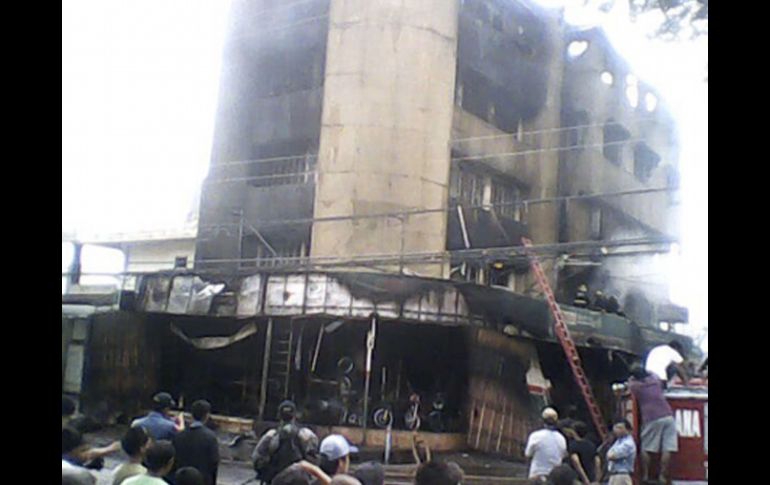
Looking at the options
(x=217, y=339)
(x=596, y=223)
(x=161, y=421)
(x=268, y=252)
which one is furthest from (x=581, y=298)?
(x=161, y=421)

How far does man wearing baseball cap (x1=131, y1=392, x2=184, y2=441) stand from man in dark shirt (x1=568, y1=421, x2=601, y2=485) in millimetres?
1640

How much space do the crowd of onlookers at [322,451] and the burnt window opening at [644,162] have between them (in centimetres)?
64

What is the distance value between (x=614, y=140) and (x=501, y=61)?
1.96ft

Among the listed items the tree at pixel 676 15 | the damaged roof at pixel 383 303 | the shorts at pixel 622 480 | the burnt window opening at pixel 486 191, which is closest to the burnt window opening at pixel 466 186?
the burnt window opening at pixel 486 191

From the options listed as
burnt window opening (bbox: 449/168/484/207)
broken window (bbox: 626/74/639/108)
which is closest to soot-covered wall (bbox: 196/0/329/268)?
burnt window opening (bbox: 449/168/484/207)

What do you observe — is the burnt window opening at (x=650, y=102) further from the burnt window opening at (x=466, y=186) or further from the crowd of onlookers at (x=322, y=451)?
the crowd of onlookers at (x=322, y=451)

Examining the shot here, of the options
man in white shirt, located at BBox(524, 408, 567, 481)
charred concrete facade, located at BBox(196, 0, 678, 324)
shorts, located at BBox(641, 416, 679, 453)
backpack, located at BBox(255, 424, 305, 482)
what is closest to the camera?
shorts, located at BBox(641, 416, 679, 453)

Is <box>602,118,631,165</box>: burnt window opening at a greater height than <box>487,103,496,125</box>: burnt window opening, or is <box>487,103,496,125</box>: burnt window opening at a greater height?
<box>487,103,496,125</box>: burnt window opening

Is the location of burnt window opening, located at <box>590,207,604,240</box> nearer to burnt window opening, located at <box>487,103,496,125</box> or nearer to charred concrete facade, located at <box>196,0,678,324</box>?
charred concrete facade, located at <box>196,0,678,324</box>

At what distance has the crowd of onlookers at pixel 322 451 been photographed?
299cm

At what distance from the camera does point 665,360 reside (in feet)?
9.84

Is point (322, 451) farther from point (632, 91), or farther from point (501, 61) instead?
point (632, 91)

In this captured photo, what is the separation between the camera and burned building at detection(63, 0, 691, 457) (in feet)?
10.4
